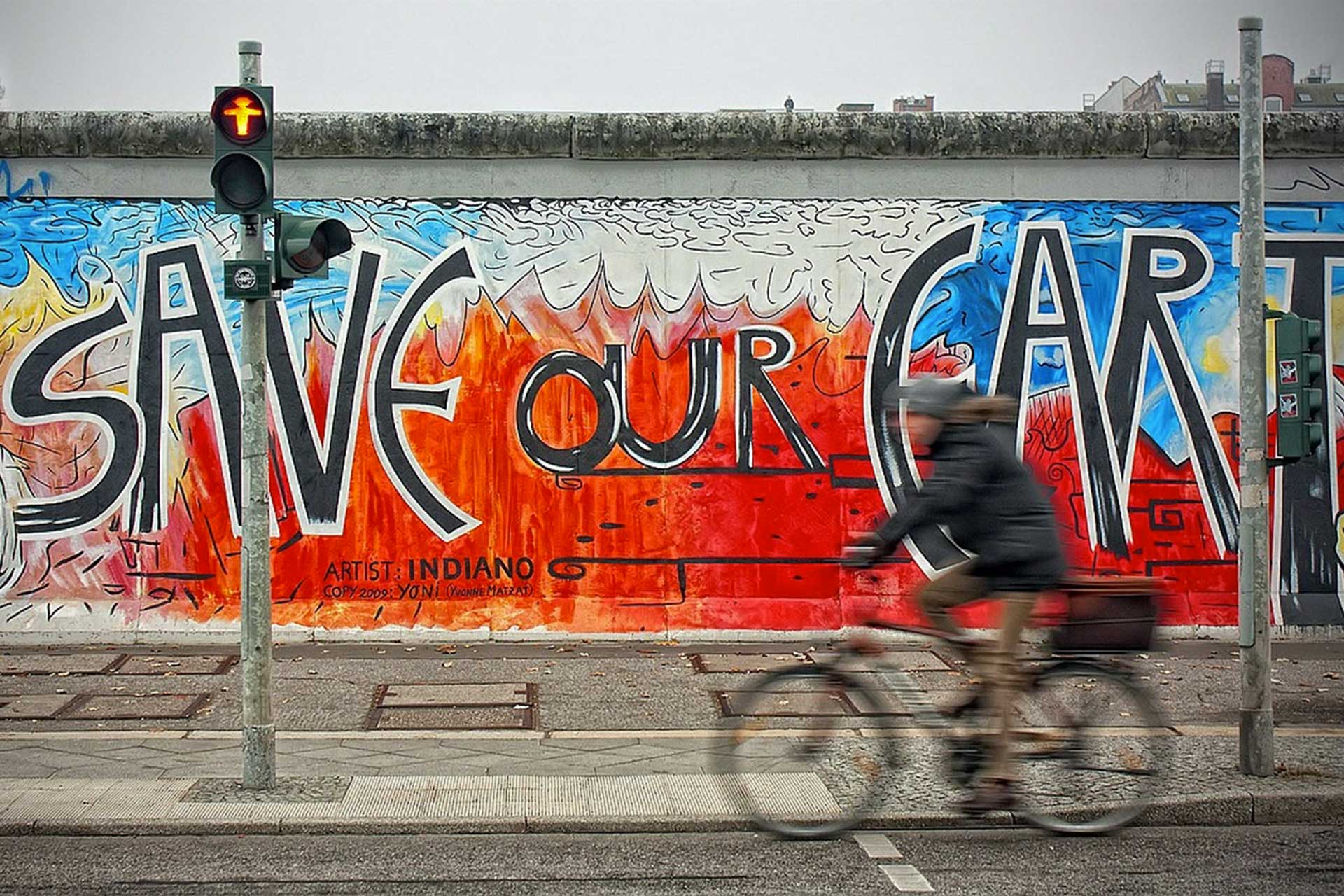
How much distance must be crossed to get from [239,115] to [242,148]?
0.15m

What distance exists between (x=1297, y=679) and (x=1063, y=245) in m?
3.89

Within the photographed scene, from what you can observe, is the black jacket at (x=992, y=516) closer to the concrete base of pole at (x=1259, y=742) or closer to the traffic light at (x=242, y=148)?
the concrete base of pole at (x=1259, y=742)

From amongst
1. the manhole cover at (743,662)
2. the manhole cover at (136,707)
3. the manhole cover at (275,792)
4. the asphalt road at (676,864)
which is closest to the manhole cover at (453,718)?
the manhole cover at (136,707)

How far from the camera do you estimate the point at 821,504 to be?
39.2 feet

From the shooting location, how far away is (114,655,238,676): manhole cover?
1042 centimetres

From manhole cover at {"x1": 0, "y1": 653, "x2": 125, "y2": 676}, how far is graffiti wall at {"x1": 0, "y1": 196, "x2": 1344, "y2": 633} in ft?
1.87

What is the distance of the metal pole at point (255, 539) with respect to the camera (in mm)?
7148

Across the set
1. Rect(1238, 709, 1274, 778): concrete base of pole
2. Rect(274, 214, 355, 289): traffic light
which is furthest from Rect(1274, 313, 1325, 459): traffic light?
Rect(274, 214, 355, 289): traffic light

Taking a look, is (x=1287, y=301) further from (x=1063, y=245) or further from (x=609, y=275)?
(x=609, y=275)

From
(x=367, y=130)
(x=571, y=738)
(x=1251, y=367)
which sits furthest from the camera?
(x=367, y=130)

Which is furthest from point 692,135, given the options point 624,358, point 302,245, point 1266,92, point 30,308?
point 1266,92

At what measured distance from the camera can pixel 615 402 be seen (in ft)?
38.9

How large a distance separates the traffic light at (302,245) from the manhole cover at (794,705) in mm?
2950

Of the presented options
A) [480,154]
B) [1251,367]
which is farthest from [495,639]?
[1251,367]
